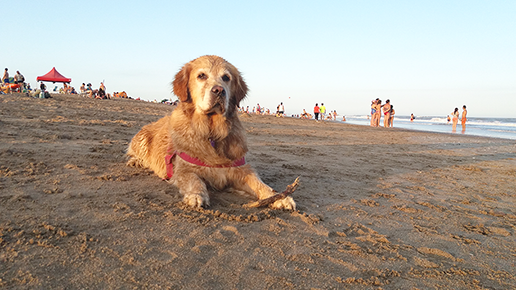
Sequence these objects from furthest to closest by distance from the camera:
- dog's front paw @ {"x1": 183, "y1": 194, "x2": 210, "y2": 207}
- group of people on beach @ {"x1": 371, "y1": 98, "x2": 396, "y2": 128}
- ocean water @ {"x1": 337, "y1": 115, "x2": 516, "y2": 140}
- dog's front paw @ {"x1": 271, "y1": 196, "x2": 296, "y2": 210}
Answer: group of people on beach @ {"x1": 371, "y1": 98, "x2": 396, "y2": 128}
ocean water @ {"x1": 337, "y1": 115, "x2": 516, "y2": 140}
dog's front paw @ {"x1": 271, "y1": 196, "x2": 296, "y2": 210}
dog's front paw @ {"x1": 183, "y1": 194, "x2": 210, "y2": 207}

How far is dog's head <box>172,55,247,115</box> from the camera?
3814mm

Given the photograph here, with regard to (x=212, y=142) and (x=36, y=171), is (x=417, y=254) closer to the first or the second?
(x=212, y=142)

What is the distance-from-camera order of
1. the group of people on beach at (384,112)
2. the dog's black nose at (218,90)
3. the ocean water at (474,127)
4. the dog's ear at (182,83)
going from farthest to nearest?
the group of people on beach at (384,112) → the ocean water at (474,127) → the dog's ear at (182,83) → the dog's black nose at (218,90)

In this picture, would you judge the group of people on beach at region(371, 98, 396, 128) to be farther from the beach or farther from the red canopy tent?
the red canopy tent

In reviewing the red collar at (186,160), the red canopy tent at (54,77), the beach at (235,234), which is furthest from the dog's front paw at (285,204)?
the red canopy tent at (54,77)

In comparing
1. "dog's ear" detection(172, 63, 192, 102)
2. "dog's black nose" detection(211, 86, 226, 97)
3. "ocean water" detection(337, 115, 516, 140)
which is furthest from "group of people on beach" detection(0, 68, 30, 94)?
"ocean water" detection(337, 115, 516, 140)

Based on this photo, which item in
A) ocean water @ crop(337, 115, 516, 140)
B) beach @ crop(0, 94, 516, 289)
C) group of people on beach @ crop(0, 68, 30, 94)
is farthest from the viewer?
ocean water @ crop(337, 115, 516, 140)

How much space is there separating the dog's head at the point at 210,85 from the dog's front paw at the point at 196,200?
45.5 inches

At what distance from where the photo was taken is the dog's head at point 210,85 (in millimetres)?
3814

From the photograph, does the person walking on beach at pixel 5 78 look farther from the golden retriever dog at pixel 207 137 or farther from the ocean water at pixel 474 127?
the ocean water at pixel 474 127

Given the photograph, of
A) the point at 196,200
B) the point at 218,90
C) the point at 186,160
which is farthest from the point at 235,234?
the point at 218,90

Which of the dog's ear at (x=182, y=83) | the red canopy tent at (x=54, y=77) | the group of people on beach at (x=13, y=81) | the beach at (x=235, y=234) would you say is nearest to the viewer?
the beach at (x=235, y=234)

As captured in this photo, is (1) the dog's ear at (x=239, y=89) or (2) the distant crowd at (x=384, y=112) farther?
(2) the distant crowd at (x=384, y=112)

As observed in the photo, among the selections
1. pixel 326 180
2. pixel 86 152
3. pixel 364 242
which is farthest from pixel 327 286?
pixel 86 152
